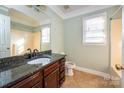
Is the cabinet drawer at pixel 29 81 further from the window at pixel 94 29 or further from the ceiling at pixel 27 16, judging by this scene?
the window at pixel 94 29

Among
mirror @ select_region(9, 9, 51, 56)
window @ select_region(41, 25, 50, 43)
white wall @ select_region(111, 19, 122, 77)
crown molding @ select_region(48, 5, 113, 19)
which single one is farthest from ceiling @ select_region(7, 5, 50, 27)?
white wall @ select_region(111, 19, 122, 77)

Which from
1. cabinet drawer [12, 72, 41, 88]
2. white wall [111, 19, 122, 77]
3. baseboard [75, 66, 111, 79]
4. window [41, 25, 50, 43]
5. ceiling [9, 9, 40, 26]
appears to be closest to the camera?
cabinet drawer [12, 72, 41, 88]

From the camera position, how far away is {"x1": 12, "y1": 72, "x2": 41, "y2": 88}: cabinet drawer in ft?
3.44

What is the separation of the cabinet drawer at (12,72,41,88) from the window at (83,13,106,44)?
104 inches

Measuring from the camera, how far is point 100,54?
3422 millimetres

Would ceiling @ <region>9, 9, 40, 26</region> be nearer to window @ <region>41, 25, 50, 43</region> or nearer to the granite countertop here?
window @ <region>41, 25, 50, 43</region>

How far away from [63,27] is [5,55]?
3156 millimetres

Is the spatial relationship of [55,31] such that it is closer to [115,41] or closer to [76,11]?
[76,11]

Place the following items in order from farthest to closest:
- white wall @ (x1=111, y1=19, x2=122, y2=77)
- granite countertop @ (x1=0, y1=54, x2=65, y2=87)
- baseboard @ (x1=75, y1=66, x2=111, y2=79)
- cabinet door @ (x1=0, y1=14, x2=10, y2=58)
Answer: baseboard @ (x1=75, y1=66, x2=111, y2=79) → white wall @ (x1=111, y1=19, x2=122, y2=77) → cabinet door @ (x1=0, y1=14, x2=10, y2=58) → granite countertop @ (x1=0, y1=54, x2=65, y2=87)

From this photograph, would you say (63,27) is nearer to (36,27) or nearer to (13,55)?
(36,27)

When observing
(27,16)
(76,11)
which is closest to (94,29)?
(76,11)

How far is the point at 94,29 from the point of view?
3.69 m

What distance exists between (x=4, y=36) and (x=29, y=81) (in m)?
0.83

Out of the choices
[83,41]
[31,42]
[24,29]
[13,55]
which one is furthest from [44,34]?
[83,41]
